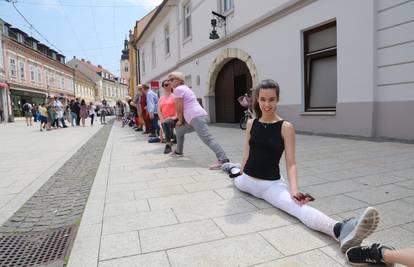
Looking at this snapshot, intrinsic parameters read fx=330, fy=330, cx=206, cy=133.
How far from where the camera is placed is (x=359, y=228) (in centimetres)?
206

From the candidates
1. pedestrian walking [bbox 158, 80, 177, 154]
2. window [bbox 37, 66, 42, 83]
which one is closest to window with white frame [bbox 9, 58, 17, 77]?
window [bbox 37, 66, 42, 83]

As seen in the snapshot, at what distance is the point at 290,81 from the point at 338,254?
26.3ft

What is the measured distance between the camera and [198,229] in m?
2.68

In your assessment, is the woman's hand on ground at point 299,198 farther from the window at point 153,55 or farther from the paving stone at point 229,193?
the window at point 153,55

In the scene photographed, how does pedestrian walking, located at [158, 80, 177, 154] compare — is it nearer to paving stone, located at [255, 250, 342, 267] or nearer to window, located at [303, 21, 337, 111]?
window, located at [303, 21, 337, 111]

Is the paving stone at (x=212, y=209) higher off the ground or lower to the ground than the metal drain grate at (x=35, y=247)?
higher

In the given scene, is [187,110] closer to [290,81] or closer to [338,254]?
[338,254]

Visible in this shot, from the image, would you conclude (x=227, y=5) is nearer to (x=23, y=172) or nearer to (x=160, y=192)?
(x=23, y=172)

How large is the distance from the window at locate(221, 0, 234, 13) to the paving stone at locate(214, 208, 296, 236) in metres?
11.4

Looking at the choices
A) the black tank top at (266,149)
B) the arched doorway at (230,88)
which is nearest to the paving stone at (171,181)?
the black tank top at (266,149)

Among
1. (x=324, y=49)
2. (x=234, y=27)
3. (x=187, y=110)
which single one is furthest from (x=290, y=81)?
(x=187, y=110)

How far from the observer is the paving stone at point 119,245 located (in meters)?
2.30

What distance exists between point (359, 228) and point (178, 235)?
1.30 meters

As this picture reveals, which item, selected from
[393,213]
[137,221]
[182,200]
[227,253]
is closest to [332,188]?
[393,213]
